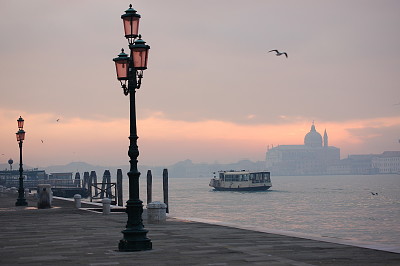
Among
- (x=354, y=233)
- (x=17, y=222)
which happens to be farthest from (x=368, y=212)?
(x=17, y=222)

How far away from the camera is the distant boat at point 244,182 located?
15888 centimetres

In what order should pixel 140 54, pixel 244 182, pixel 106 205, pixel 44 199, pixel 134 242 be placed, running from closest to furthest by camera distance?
1. pixel 134 242
2. pixel 140 54
3. pixel 106 205
4. pixel 44 199
5. pixel 244 182

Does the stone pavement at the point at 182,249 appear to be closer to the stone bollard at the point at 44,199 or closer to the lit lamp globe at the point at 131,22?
the lit lamp globe at the point at 131,22

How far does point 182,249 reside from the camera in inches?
694

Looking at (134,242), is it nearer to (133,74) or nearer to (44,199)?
(133,74)

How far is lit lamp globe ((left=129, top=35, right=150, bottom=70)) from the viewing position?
58.9 ft

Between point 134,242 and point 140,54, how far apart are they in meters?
4.80

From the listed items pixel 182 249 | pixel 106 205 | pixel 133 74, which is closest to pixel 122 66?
pixel 133 74

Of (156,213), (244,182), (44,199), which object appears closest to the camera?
(156,213)

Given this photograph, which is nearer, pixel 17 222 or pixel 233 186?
pixel 17 222

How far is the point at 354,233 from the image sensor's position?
5981cm

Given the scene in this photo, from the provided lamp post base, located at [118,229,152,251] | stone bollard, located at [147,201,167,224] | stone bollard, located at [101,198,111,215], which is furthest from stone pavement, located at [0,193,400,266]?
stone bollard, located at [101,198,111,215]

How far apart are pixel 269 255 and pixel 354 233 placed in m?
45.8

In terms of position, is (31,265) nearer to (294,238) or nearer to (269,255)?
(269,255)
